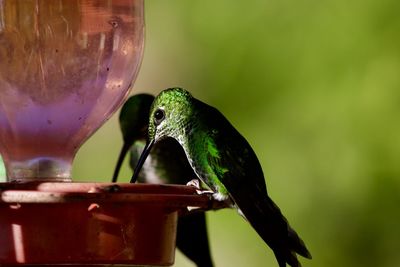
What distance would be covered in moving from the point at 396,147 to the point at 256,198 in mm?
2394

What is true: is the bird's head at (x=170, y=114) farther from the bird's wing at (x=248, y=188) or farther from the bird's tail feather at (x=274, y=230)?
the bird's tail feather at (x=274, y=230)

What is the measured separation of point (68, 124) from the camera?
3.73 meters

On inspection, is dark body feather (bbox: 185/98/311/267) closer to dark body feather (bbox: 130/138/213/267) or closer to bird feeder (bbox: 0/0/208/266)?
bird feeder (bbox: 0/0/208/266)

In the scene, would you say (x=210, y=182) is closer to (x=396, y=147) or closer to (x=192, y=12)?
(x=396, y=147)

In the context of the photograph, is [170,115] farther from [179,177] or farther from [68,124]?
[179,177]

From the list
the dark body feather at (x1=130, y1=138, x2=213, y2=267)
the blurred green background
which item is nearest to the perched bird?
the dark body feather at (x1=130, y1=138, x2=213, y2=267)

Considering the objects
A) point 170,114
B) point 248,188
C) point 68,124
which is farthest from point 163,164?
point 68,124

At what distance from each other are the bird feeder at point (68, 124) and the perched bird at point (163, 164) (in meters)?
2.38

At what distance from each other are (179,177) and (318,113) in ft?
2.83

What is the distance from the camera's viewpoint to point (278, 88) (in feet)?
23.4

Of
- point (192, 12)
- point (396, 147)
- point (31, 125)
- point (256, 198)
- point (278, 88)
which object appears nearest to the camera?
point (31, 125)

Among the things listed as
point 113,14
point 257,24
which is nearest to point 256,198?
point 113,14

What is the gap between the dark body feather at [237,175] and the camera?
166 inches

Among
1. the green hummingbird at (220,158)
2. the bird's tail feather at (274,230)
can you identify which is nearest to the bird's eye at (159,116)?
the green hummingbird at (220,158)
